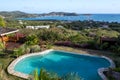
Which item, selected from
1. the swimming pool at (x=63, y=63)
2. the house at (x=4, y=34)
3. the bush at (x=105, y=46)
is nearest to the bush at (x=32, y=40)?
the swimming pool at (x=63, y=63)

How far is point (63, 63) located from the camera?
15312mm

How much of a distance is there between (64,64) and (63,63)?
26cm

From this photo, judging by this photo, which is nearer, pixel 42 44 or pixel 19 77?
pixel 19 77

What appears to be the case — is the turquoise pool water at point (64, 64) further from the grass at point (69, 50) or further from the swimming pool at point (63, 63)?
the grass at point (69, 50)

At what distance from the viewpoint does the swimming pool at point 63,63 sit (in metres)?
13.4

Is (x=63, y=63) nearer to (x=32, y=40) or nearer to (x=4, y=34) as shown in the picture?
(x=32, y=40)

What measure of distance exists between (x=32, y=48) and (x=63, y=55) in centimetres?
280

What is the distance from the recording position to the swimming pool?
1341 centimetres

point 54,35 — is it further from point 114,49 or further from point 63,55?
point 114,49

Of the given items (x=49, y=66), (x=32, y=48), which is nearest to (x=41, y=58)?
(x=32, y=48)

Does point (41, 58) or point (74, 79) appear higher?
point (74, 79)

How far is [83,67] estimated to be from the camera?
14477 mm

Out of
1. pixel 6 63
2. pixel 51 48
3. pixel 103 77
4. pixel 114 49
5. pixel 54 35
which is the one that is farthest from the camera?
pixel 54 35

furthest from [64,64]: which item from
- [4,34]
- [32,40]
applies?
[4,34]
